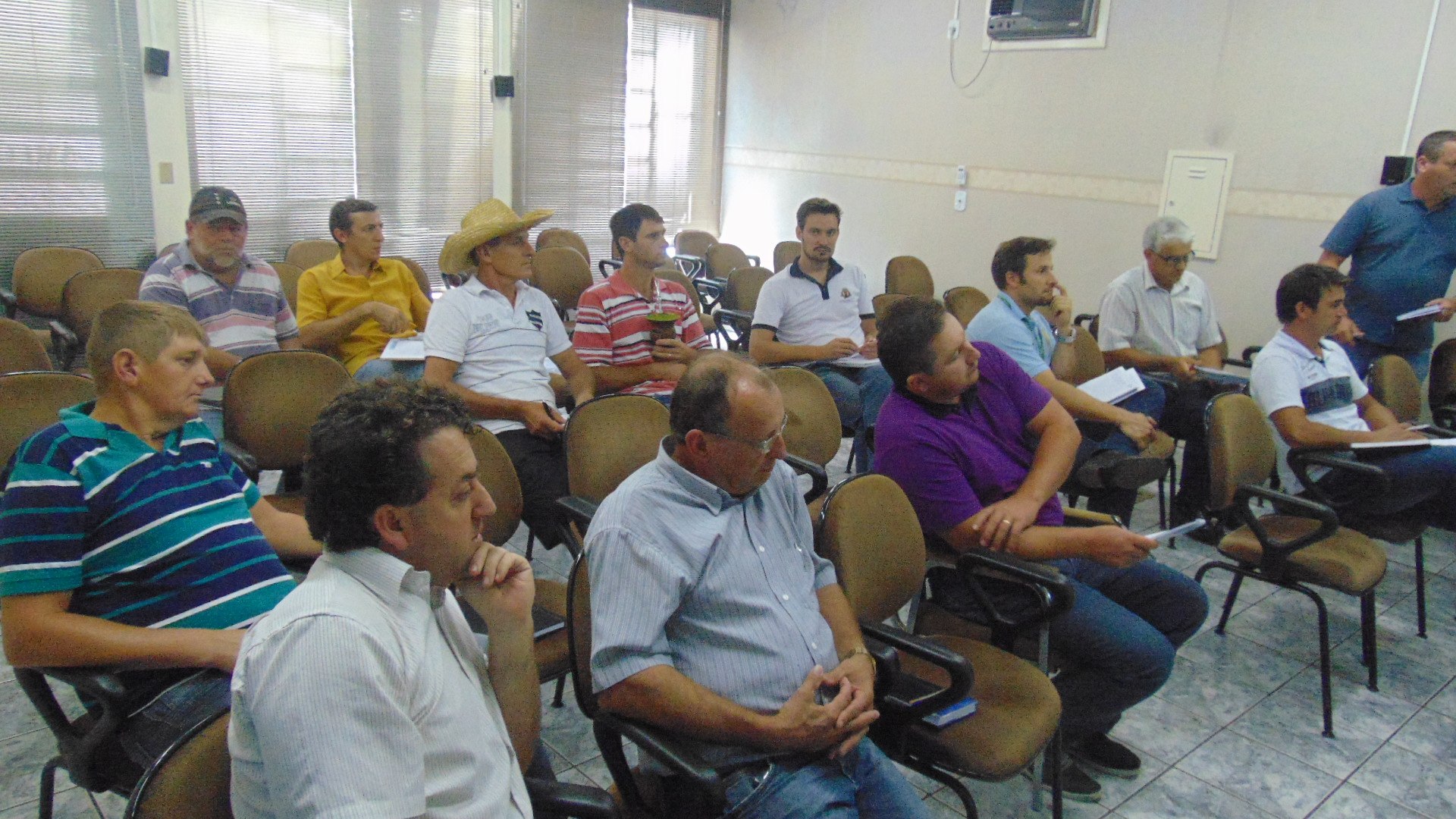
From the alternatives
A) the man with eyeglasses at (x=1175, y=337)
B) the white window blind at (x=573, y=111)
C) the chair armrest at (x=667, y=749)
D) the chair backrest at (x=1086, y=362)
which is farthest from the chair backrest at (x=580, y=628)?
the white window blind at (x=573, y=111)

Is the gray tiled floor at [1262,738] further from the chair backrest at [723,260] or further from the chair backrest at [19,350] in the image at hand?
the chair backrest at [723,260]

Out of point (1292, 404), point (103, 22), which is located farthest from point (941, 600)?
point (103, 22)

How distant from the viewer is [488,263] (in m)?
3.17

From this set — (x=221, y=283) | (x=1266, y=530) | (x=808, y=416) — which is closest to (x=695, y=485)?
(x=808, y=416)

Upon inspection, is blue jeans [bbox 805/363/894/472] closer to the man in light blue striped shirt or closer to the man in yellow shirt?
the man in yellow shirt

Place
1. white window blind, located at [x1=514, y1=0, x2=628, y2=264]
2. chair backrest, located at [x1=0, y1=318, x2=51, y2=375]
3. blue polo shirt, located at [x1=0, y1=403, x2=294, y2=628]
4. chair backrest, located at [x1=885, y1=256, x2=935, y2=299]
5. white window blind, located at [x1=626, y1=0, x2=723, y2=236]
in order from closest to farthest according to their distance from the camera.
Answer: blue polo shirt, located at [x1=0, y1=403, x2=294, y2=628]
chair backrest, located at [x1=0, y1=318, x2=51, y2=375]
chair backrest, located at [x1=885, y1=256, x2=935, y2=299]
white window blind, located at [x1=514, y1=0, x2=628, y2=264]
white window blind, located at [x1=626, y1=0, x2=723, y2=236]

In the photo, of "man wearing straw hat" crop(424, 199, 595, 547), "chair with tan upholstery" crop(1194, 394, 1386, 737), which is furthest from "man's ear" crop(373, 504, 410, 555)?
"chair with tan upholstery" crop(1194, 394, 1386, 737)

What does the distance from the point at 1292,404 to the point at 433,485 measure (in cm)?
306

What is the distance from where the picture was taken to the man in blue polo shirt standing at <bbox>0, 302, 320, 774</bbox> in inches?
60.7

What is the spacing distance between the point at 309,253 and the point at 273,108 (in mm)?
1171

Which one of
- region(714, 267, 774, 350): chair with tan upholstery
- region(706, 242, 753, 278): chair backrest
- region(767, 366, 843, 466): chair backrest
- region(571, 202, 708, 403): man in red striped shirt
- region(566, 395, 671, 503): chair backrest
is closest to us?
region(566, 395, 671, 503): chair backrest

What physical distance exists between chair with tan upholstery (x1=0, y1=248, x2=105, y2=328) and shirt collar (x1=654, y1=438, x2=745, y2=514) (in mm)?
4618

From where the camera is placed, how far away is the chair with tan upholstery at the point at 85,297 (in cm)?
439

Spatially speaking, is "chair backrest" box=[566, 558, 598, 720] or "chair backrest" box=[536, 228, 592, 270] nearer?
"chair backrest" box=[566, 558, 598, 720]
